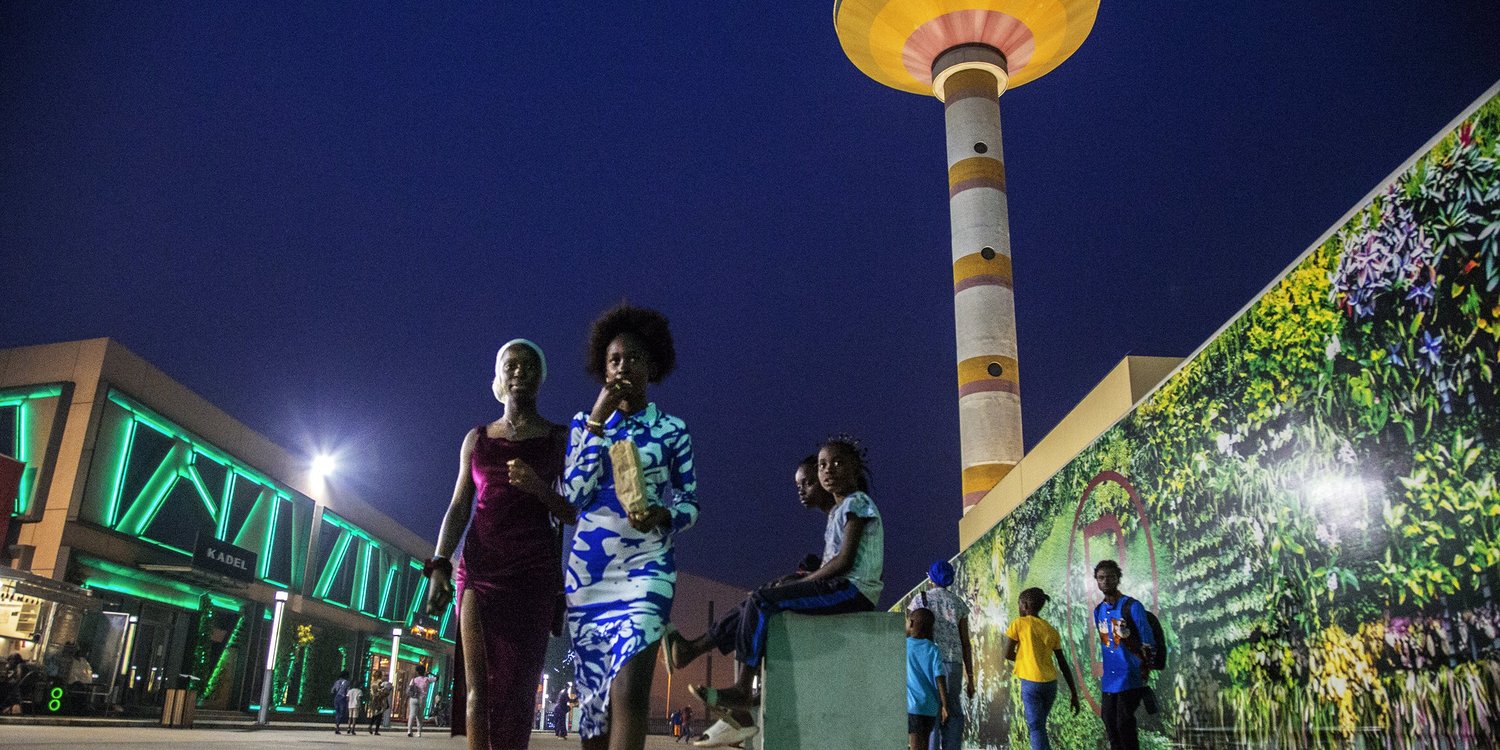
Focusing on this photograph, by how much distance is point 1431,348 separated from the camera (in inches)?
189

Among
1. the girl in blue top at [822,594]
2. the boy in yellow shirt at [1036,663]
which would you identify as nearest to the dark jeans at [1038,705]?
the boy in yellow shirt at [1036,663]

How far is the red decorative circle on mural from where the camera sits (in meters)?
8.23

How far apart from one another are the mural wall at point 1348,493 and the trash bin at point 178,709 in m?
14.6

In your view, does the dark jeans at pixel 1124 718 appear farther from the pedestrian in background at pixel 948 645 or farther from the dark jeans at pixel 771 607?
the dark jeans at pixel 771 607

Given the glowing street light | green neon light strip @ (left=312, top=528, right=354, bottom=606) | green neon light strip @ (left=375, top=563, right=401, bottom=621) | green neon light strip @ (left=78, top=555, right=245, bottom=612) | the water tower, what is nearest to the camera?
green neon light strip @ (left=78, top=555, right=245, bottom=612)

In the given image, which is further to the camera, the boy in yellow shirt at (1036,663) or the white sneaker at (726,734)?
the boy in yellow shirt at (1036,663)

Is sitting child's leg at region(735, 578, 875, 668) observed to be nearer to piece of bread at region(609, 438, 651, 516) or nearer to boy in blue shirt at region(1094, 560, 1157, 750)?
piece of bread at region(609, 438, 651, 516)

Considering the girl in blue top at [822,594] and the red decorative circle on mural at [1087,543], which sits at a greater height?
the red decorative circle on mural at [1087,543]

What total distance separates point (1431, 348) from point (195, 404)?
23.9 m

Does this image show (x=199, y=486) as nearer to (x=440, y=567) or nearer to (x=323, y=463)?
(x=323, y=463)

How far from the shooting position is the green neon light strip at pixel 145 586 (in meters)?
19.7

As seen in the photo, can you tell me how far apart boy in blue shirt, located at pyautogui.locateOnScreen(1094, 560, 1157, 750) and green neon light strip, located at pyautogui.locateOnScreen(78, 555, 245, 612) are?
1878 cm

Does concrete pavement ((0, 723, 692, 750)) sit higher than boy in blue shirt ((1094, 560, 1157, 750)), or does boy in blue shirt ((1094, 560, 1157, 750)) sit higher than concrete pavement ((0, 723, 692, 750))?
boy in blue shirt ((1094, 560, 1157, 750))

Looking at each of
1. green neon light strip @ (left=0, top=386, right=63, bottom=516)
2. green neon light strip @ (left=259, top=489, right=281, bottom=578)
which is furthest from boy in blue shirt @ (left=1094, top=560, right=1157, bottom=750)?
green neon light strip @ (left=259, top=489, right=281, bottom=578)
